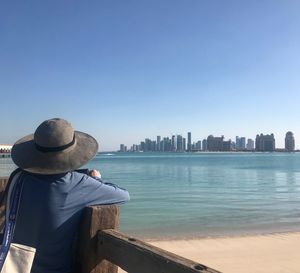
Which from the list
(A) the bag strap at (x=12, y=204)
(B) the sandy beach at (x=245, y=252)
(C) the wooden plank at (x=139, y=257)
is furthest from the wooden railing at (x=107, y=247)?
(B) the sandy beach at (x=245, y=252)

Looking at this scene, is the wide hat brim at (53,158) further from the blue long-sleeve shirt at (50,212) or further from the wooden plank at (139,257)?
the wooden plank at (139,257)

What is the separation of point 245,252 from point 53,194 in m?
9.44

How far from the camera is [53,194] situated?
2.72m

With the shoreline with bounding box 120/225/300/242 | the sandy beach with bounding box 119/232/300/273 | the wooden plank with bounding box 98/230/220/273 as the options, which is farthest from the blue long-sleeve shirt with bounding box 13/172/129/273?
the shoreline with bounding box 120/225/300/242

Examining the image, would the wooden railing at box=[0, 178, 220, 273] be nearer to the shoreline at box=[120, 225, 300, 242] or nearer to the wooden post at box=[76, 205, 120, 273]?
the wooden post at box=[76, 205, 120, 273]

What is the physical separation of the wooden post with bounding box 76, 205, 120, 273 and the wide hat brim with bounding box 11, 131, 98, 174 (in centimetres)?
30

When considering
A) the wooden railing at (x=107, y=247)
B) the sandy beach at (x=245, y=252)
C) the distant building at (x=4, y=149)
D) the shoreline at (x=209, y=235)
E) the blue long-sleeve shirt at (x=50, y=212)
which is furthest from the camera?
the distant building at (x=4, y=149)

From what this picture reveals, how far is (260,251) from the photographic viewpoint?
11.5 m

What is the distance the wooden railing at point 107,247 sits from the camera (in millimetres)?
2400

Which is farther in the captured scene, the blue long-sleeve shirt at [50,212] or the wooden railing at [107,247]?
the blue long-sleeve shirt at [50,212]

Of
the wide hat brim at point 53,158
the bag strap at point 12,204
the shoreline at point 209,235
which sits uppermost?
the wide hat brim at point 53,158

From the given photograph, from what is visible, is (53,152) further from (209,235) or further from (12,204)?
(209,235)

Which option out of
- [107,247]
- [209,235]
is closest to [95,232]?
[107,247]

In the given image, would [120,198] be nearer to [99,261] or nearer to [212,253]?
[99,261]
